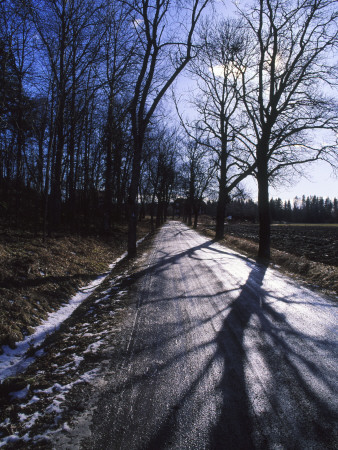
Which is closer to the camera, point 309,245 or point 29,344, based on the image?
point 29,344

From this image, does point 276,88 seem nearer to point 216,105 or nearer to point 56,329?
point 216,105

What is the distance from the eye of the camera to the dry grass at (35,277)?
15.9 feet

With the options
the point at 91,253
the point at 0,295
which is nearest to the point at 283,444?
the point at 0,295

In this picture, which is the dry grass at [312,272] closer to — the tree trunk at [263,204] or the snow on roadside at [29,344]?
the tree trunk at [263,204]

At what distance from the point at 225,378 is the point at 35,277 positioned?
16.8ft

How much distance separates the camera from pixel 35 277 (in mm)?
6816

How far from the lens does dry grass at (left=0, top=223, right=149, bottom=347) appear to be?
484cm

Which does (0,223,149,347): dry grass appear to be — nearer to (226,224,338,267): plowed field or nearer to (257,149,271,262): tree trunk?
(257,149,271,262): tree trunk

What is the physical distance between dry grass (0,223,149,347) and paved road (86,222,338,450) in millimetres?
1829

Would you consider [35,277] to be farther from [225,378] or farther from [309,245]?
[309,245]

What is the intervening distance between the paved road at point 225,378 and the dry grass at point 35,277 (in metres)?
1.83


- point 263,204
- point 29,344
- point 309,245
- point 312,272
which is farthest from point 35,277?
point 309,245

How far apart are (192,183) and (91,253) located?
111 feet

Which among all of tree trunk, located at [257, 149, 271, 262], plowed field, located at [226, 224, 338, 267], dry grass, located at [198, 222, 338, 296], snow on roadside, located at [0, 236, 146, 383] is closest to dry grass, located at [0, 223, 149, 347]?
snow on roadside, located at [0, 236, 146, 383]
